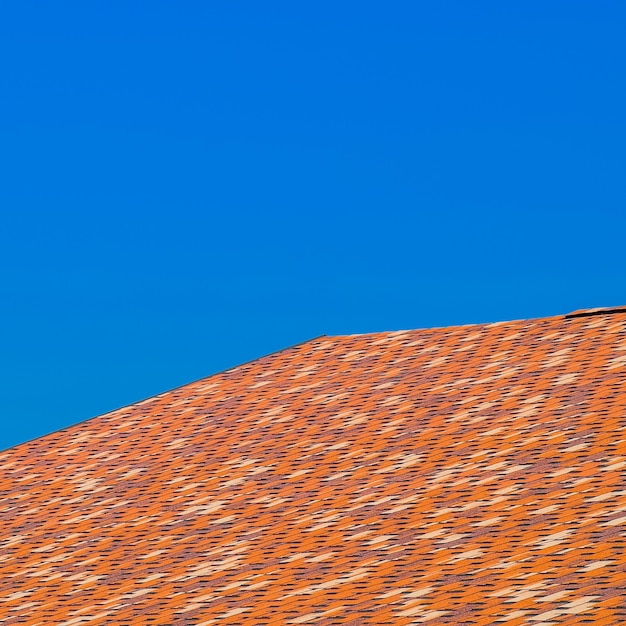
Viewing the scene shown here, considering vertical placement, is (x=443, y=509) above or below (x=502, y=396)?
below

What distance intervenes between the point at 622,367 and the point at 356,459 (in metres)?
4.27

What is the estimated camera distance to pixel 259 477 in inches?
882

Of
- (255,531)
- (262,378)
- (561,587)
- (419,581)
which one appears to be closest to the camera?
(561,587)

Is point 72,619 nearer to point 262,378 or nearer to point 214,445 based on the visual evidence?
point 214,445

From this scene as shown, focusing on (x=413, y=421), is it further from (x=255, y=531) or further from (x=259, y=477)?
(x=255, y=531)

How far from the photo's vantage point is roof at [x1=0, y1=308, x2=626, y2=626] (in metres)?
16.2

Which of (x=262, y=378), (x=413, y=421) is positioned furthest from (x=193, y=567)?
(x=262, y=378)

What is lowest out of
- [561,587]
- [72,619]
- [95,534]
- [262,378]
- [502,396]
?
[561,587]

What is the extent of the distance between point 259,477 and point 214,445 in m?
2.48

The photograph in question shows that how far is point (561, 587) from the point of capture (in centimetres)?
1481

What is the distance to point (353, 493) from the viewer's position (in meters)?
20.5

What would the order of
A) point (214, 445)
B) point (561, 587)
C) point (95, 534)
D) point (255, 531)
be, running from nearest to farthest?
point (561, 587) < point (255, 531) < point (95, 534) < point (214, 445)

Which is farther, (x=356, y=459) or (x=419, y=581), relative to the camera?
(x=356, y=459)

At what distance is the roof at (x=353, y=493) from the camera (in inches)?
639
